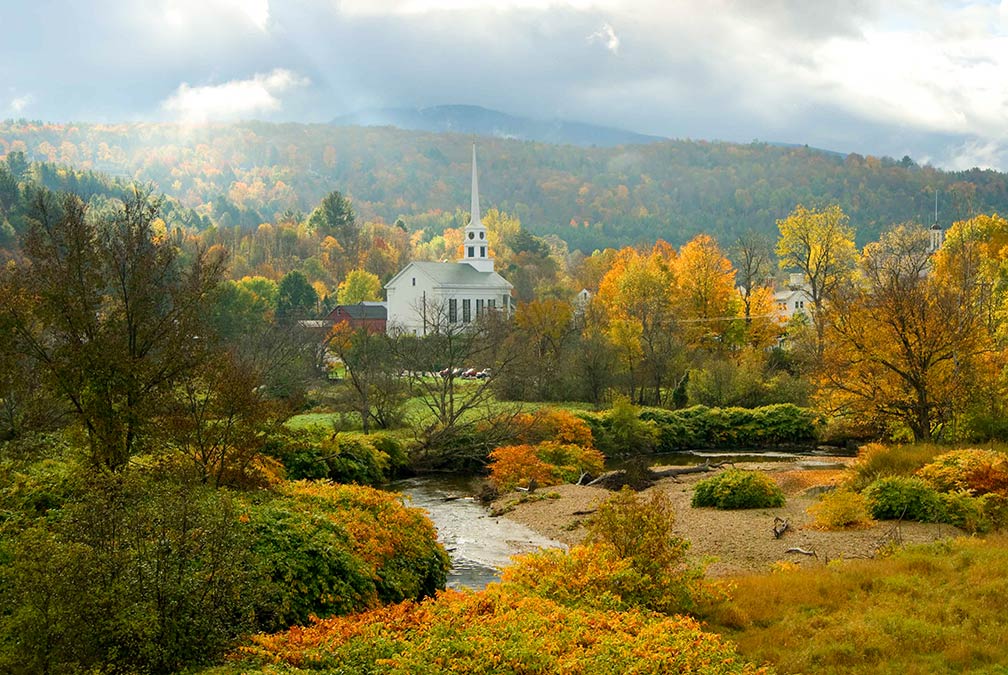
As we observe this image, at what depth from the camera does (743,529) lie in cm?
2139

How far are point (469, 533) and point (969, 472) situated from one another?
1276cm

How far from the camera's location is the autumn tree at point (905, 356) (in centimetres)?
2684

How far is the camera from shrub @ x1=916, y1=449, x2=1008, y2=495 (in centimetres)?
2058

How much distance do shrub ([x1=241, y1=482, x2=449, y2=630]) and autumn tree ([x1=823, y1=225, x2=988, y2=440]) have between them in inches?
665

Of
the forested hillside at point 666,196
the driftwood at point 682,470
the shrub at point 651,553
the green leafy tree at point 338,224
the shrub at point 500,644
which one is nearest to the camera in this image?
the shrub at point 500,644

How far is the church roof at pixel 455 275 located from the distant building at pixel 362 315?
384 cm

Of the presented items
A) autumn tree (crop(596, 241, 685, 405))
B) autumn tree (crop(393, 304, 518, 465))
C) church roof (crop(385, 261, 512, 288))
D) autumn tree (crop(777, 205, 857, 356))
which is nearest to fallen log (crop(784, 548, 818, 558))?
autumn tree (crop(393, 304, 518, 465))

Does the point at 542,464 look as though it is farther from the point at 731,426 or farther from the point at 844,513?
the point at 731,426

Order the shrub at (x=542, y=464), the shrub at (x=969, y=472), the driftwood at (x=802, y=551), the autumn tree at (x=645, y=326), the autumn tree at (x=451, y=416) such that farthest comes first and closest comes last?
the autumn tree at (x=645, y=326)
the autumn tree at (x=451, y=416)
the shrub at (x=542, y=464)
the shrub at (x=969, y=472)
the driftwood at (x=802, y=551)

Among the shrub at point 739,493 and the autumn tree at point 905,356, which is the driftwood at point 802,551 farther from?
the autumn tree at point 905,356

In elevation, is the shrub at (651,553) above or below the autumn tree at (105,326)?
below

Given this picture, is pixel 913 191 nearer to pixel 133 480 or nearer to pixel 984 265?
pixel 984 265

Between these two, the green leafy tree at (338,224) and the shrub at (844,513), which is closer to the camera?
the shrub at (844,513)

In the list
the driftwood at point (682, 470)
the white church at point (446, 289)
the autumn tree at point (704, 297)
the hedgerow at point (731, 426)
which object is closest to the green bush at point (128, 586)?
the driftwood at point (682, 470)
